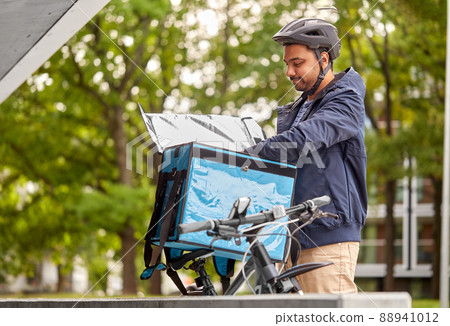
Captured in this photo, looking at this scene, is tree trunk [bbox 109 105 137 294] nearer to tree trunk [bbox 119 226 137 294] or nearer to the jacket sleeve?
tree trunk [bbox 119 226 137 294]

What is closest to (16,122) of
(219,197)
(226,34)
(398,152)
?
(226,34)

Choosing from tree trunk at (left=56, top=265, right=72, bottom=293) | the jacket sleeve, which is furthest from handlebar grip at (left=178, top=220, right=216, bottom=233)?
tree trunk at (left=56, top=265, right=72, bottom=293)

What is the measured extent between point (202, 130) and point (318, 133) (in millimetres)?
608

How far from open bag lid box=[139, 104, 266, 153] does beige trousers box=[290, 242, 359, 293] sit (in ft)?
1.77

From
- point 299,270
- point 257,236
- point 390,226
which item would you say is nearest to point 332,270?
point 299,270

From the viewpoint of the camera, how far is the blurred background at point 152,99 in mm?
15758

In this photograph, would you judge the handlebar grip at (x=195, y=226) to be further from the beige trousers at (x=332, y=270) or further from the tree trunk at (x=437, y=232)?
the tree trunk at (x=437, y=232)

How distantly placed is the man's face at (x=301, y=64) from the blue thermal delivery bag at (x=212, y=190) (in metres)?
0.42

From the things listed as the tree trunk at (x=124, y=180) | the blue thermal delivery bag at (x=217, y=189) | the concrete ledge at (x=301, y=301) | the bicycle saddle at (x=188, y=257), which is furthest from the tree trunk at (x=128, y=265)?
the concrete ledge at (x=301, y=301)

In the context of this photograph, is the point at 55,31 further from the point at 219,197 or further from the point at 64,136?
the point at 64,136

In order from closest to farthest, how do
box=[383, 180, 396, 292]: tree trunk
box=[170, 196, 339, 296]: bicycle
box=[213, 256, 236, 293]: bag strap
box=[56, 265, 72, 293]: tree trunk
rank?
box=[170, 196, 339, 296]: bicycle, box=[213, 256, 236, 293]: bag strap, box=[383, 180, 396, 292]: tree trunk, box=[56, 265, 72, 293]: tree trunk

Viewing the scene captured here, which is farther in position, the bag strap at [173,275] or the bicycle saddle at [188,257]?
the bag strap at [173,275]

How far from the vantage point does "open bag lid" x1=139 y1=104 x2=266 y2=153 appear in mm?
2986
